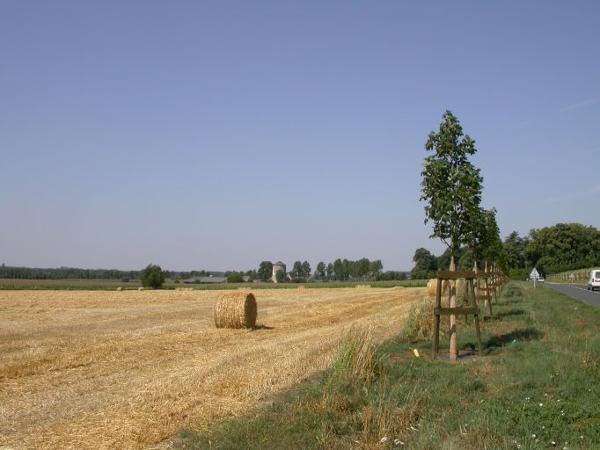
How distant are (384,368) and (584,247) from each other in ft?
426

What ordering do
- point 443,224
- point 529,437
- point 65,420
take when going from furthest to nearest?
point 443,224 < point 65,420 < point 529,437

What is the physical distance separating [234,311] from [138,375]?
9.74 meters

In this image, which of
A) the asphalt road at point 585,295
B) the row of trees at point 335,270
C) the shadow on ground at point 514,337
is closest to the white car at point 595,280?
the asphalt road at point 585,295

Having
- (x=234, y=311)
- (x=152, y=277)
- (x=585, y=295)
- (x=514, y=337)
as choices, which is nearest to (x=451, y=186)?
(x=514, y=337)

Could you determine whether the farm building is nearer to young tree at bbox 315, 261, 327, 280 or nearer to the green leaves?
young tree at bbox 315, 261, 327, 280

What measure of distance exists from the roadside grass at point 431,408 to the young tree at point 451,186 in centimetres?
307

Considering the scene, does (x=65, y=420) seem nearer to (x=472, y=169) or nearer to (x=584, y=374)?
(x=584, y=374)

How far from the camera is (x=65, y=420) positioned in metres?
8.49

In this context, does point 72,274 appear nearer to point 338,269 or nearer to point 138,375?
point 338,269

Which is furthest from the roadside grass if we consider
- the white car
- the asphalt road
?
the white car

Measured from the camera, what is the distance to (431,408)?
8.56m

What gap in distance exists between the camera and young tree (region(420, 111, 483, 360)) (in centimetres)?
1477

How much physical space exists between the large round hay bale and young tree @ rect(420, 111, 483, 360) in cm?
830

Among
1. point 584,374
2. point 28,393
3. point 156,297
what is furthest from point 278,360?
point 156,297
